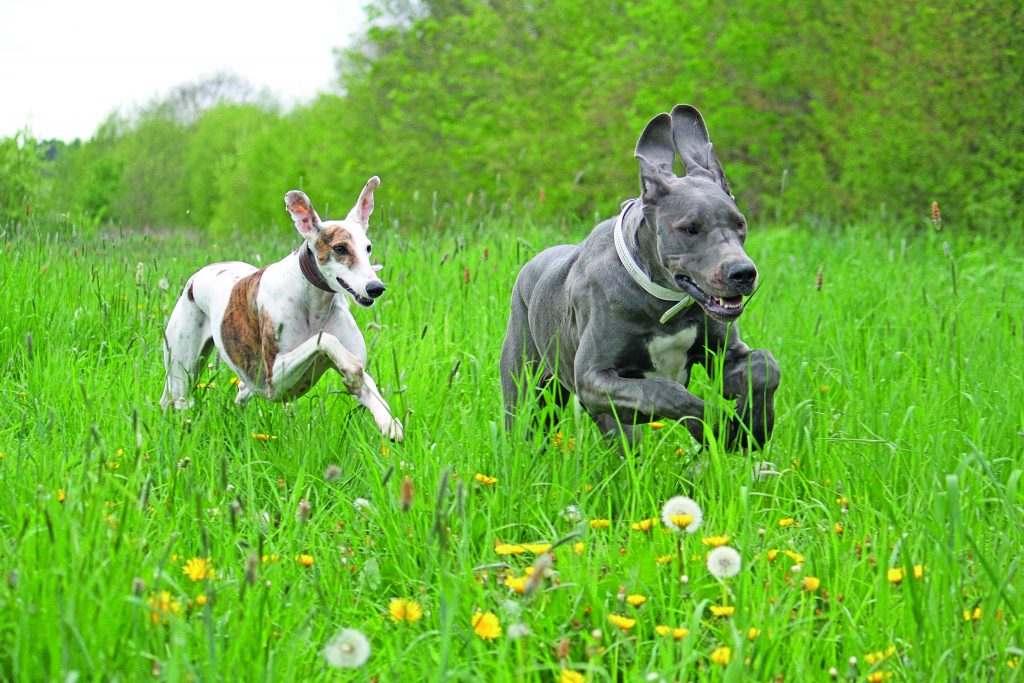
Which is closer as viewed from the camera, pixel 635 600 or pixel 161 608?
pixel 161 608

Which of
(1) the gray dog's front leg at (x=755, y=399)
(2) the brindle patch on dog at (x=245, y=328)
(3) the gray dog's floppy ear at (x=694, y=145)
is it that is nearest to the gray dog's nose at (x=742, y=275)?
(1) the gray dog's front leg at (x=755, y=399)

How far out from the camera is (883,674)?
222 centimetres

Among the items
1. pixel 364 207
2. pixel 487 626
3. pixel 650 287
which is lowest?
pixel 487 626

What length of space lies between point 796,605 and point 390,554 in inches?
44.8

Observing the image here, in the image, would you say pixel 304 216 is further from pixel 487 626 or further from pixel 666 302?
pixel 487 626

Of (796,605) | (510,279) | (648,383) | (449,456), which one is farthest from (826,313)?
(796,605)

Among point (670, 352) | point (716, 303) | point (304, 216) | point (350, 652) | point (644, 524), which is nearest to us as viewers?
point (350, 652)

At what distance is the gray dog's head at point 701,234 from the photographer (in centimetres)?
329

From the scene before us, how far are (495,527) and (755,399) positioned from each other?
1.05 metres

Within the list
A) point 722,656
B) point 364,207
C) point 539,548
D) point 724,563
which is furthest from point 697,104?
point 722,656

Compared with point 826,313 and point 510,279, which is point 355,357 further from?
point 826,313

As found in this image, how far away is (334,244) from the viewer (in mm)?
4246

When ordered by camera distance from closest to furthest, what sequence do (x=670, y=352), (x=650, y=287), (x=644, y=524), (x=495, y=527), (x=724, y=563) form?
(x=724, y=563)
(x=644, y=524)
(x=495, y=527)
(x=650, y=287)
(x=670, y=352)

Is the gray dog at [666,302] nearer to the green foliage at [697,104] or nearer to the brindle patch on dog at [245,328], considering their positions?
the brindle patch on dog at [245,328]
